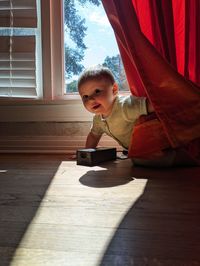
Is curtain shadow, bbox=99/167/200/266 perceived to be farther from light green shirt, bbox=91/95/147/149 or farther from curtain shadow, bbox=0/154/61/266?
light green shirt, bbox=91/95/147/149

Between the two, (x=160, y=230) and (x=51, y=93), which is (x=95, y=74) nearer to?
(x=51, y=93)

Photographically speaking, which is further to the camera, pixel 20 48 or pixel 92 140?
pixel 20 48

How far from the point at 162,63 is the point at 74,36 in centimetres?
83

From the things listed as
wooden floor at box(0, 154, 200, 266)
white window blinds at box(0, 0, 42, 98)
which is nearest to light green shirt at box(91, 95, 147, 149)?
wooden floor at box(0, 154, 200, 266)

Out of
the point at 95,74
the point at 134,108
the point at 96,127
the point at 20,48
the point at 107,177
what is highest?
the point at 20,48

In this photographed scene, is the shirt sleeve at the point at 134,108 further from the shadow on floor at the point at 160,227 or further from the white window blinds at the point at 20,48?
the white window blinds at the point at 20,48

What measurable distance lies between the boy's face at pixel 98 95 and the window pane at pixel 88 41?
0.48m

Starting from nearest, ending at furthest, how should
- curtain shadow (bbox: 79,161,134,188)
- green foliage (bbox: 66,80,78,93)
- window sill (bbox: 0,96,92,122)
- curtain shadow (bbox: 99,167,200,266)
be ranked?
curtain shadow (bbox: 99,167,200,266) < curtain shadow (bbox: 79,161,134,188) < window sill (bbox: 0,96,92,122) < green foliage (bbox: 66,80,78,93)

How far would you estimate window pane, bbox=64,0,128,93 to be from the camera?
1.88 m

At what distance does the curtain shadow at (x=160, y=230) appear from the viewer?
586 mm

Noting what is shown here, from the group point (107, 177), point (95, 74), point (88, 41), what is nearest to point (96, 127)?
point (95, 74)

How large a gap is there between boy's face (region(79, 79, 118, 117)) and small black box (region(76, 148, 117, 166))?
0.57 feet

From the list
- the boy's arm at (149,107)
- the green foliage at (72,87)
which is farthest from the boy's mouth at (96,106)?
the green foliage at (72,87)

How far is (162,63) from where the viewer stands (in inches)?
48.6
